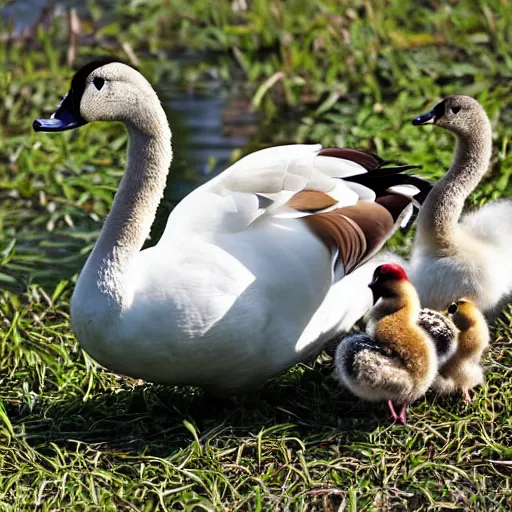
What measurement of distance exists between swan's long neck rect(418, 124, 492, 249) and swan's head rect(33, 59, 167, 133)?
114 centimetres

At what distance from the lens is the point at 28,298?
5.34 metres

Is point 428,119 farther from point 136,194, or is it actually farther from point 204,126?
point 204,126

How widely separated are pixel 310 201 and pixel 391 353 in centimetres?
65

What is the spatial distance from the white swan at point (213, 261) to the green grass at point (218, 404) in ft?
0.81

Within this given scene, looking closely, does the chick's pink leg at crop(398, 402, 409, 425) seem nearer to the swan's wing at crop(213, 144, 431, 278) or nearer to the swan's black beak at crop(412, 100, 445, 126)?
the swan's wing at crop(213, 144, 431, 278)

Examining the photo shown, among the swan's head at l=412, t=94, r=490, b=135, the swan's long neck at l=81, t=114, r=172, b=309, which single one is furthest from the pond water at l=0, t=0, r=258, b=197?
the swan's long neck at l=81, t=114, r=172, b=309

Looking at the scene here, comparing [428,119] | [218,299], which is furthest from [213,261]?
[428,119]

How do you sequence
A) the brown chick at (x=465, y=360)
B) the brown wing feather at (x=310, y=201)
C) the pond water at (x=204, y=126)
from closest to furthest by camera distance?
1. the brown chick at (x=465, y=360)
2. the brown wing feather at (x=310, y=201)
3. the pond water at (x=204, y=126)

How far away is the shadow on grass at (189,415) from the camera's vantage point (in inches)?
163

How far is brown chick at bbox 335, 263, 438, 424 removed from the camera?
13.1ft

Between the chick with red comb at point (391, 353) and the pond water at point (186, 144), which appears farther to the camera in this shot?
the pond water at point (186, 144)

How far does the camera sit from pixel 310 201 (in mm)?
4289

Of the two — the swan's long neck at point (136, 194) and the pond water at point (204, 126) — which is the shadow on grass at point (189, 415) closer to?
the swan's long neck at point (136, 194)

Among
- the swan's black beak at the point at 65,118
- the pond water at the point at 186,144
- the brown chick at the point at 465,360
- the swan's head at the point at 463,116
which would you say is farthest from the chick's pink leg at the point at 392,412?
the pond water at the point at 186,144
